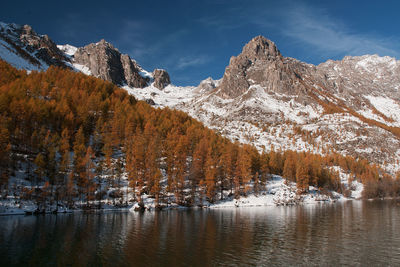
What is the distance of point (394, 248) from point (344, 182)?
15519 cm

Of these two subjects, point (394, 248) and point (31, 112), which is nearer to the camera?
point (394, 248)

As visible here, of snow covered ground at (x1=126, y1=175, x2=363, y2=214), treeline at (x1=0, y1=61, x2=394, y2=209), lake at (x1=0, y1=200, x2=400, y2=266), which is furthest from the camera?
snow covered ground at (x1=126, y1=175, x2=363, y2=214)

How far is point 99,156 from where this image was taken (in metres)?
101

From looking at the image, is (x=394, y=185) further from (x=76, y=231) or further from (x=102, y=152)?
(x=76, y=231)

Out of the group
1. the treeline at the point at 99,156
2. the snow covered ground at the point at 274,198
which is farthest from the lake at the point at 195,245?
the snow covered ground at the point at 274,198

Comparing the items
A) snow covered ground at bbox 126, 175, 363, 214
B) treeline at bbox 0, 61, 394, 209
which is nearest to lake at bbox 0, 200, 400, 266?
treeline at bbox 0, 61, 394, 209

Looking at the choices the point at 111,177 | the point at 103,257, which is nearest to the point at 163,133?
the point at 111,177

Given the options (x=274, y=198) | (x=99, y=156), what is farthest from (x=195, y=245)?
(x=274, y=198)

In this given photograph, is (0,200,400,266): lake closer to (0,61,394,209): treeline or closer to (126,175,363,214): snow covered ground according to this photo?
(0,61,394,209): treeline

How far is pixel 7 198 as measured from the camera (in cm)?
6281

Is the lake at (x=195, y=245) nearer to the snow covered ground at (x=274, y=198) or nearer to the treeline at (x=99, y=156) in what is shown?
the treeline at (x=99, y=156)

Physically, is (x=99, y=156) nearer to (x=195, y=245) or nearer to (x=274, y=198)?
(x=274, y=198)

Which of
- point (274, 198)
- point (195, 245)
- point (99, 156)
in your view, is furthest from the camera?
point (274, 198)

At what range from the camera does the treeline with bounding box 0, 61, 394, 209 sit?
73.5 meters
